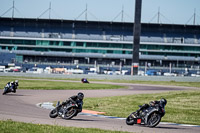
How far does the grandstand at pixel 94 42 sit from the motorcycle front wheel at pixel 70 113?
83891 mm

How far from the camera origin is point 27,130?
12922 mm

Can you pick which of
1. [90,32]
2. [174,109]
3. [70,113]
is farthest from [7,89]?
[90,32]

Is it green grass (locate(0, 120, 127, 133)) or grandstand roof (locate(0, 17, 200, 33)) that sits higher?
grandstand roof (locate(0, 17, 200, 33))

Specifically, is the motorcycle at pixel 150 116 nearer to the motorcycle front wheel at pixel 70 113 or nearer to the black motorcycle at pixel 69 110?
the black motorcycle at pixel 69 110

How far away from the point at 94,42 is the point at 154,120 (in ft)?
290

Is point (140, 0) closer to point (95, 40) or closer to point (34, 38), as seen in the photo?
point (95, 40)

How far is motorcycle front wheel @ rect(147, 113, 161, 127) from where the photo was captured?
15812mm

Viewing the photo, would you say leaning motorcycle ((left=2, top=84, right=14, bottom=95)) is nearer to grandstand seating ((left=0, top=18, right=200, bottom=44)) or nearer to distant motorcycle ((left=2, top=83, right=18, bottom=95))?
distant motorcycle ((left=2, top=83, right=18, bottom=95))

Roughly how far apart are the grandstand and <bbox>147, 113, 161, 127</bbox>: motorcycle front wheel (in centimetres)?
8509

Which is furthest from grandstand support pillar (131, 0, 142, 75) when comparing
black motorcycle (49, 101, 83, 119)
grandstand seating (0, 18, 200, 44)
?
black motorcycle (49, 101, 83, 119)

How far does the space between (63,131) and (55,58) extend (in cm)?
9221

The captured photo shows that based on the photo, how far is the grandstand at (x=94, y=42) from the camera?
103500mm

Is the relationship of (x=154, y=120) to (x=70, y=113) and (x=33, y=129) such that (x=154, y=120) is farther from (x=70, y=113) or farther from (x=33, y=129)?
(x=33, y=129)

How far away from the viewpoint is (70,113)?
56.5 ft
